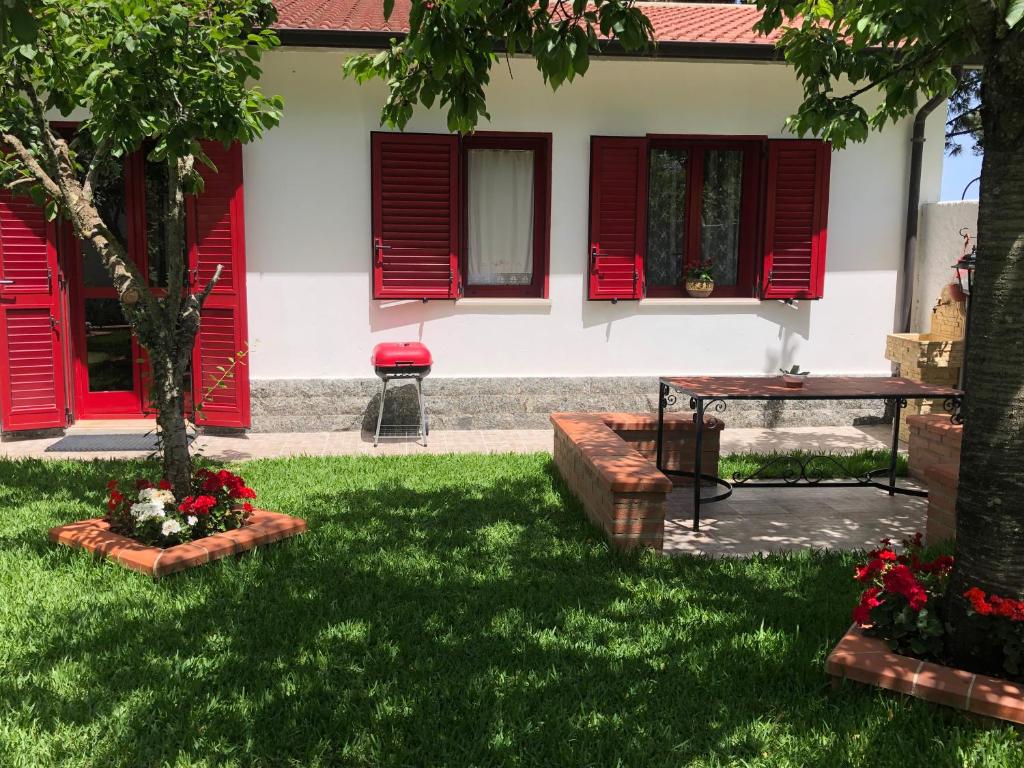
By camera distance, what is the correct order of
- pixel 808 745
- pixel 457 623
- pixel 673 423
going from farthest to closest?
pixel 673 423 < pixel 457 623 < pixel 808 745

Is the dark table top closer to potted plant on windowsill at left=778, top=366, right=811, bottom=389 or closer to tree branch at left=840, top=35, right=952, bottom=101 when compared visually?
potted plant on windowsill at left=778, top=366, right=811, bottom=389

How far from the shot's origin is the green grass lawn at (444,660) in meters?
2.67

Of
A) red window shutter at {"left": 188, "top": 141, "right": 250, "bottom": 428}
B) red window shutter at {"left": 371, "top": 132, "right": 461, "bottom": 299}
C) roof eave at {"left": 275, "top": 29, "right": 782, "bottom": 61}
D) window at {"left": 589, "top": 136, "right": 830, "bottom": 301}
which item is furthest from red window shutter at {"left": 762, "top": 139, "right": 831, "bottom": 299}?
red window shutter at {"left": 188, "top": 141, "right": 250, "bottom": 428}

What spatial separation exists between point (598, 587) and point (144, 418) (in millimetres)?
5866

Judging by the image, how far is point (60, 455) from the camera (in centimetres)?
693

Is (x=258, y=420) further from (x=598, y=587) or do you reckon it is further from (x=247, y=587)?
(x=598, y=587)

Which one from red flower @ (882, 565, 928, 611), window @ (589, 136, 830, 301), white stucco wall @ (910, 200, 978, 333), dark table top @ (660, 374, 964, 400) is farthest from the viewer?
window @ (589, 136, 830, 301)

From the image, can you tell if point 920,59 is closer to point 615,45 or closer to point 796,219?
point 615,45

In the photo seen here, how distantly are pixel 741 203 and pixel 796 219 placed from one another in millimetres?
598

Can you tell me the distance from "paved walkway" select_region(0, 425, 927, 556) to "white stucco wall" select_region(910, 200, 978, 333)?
1.35 m

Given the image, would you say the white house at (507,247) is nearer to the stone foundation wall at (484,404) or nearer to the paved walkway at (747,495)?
the stone foundation wall at (484,404)

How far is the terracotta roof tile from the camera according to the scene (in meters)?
7.49

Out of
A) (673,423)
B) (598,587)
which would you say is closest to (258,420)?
(673,423)

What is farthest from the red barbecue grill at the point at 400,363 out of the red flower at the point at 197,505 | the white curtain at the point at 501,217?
the red flower at the point at 197,505
